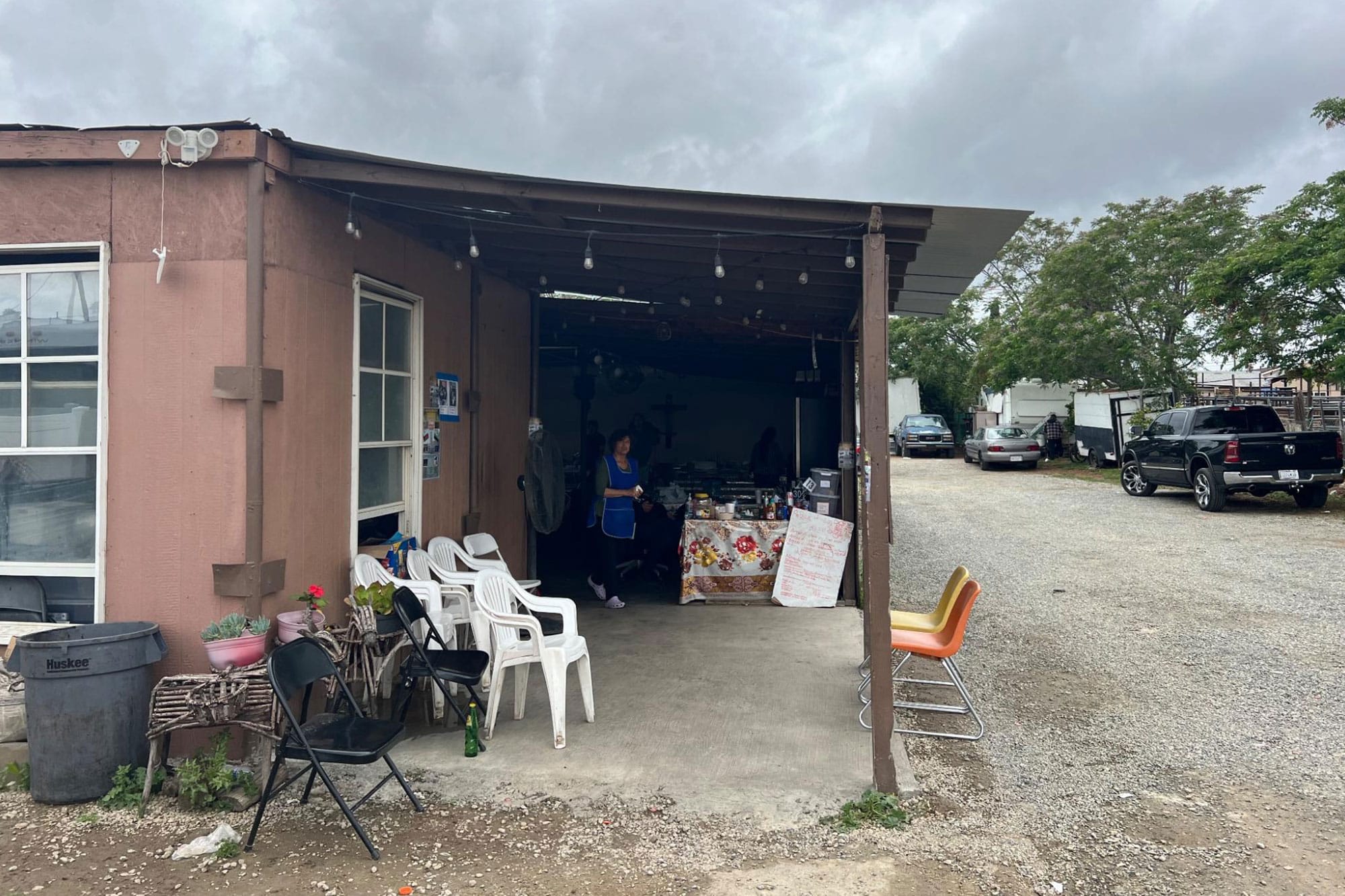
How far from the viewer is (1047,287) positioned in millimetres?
22219

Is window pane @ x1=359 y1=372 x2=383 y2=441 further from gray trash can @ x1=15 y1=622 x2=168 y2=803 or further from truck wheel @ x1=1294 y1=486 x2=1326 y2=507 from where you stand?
truck wheel @ x1=1294 y1=486 x2=1326 y2=507

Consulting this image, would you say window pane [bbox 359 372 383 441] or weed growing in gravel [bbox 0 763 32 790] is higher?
window pane [bbox 359 372 383 441]

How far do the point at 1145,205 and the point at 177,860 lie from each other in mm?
24315

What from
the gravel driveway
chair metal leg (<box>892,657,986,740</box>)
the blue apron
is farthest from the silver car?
chair metal leg (<box>892,657,986,740</box>)

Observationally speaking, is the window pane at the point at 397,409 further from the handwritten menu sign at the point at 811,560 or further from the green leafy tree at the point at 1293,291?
the green leafy tree at the point at 1293,291

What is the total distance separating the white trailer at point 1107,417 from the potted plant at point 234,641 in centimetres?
1822

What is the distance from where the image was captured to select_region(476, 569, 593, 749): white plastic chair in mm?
4121

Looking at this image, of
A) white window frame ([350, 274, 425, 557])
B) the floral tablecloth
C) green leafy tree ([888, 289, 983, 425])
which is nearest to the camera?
white window frame ([350, 274, 425, 557])

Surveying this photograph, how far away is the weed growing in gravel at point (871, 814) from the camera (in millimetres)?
3412

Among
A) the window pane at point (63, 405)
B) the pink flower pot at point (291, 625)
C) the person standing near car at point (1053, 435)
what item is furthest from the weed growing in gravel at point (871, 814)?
the person standing near car at point (1053, 435)

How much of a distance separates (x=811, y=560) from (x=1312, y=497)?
9.46 metres

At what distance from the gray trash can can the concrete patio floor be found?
1172 mm

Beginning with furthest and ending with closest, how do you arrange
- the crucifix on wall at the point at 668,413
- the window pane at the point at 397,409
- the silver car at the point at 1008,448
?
1. the silver car at the point at 1008,448
2. the crucifix on wall at the point at 668,413
3. the window pane at the point at 397,409

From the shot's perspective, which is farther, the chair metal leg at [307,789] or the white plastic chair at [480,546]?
the white plastic chair at [480,546]
